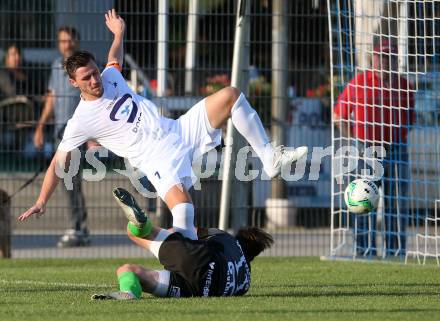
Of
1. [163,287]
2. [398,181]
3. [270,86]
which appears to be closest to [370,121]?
[398,181]

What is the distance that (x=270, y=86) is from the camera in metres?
14.0

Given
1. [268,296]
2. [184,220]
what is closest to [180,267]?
[184,220]

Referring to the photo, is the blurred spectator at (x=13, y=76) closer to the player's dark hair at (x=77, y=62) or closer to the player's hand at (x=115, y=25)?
the player's hand at (x=115, y=25)

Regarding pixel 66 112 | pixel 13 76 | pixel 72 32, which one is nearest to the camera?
pixel 72 32

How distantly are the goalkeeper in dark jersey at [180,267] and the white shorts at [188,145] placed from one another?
99 cm

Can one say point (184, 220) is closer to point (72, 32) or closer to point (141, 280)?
point (141, 280)

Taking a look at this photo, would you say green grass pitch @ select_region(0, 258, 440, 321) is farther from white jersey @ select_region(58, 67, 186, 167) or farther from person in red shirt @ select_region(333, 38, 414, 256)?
white jersey @ select_region(58, 67, 186, 167)

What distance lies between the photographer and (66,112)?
1359 centimetres

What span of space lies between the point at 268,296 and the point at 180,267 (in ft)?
2.69

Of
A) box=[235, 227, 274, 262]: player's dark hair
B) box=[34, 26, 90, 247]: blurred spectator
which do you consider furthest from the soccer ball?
box=[34, 26, 90, 247]: blurred spectator

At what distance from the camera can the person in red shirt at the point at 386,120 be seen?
1260 centimetres

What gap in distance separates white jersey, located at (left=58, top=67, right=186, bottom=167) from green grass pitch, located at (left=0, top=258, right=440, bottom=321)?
3.84 ft

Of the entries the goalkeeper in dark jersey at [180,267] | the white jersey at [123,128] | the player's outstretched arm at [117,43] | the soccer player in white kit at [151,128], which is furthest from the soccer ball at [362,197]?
the player's outstretched arm at [117,43]

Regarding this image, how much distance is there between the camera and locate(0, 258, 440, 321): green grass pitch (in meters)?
7.62
